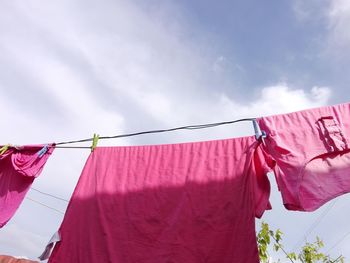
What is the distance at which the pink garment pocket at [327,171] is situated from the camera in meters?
2.00

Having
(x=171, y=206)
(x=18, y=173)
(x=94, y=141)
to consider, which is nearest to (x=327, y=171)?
(x=171, y=206)

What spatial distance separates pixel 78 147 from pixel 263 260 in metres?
2.76

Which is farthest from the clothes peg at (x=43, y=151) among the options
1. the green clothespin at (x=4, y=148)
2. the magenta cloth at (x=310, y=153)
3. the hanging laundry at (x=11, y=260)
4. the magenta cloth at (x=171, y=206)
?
the magenta cloth at (x=310, y=153)

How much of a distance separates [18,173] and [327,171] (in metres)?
2.71

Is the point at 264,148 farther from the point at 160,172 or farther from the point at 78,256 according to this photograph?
the point at 78,256

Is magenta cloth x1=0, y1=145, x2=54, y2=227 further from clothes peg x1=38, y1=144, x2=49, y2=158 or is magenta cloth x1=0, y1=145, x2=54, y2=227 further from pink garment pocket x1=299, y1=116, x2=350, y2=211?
pink garment pocket x1=299, y1=116, x2=350, y2=211

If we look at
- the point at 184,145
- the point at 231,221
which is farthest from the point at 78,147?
the point at 231,221

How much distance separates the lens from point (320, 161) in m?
2.14

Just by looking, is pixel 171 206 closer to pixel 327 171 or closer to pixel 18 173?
pixel 327 171

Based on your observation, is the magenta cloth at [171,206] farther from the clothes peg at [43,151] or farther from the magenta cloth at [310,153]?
the clothes peg at [43,151]

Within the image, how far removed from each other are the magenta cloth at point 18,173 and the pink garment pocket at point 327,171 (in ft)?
7.57

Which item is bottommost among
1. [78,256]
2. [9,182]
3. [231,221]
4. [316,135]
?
[78,256]

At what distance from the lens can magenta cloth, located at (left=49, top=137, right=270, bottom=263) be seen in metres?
2.15

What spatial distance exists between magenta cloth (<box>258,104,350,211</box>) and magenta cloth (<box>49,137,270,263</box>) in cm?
19
